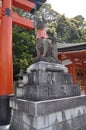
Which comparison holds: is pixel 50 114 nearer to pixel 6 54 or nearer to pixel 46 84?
pixel 46 84

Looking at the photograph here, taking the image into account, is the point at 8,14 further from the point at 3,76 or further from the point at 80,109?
the point at 80,109

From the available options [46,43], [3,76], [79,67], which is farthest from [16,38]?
[46,43]

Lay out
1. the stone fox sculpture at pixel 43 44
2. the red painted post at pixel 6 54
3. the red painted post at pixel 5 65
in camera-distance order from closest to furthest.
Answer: the stone fox sculpture at pixel 43 44 < the red painted post at pixel 5 65 < the red painted post at pixel 6 54

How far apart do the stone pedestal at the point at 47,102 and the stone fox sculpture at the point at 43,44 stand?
1.17ft

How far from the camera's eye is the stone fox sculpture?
4.14 meters

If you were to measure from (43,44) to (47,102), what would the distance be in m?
1.56

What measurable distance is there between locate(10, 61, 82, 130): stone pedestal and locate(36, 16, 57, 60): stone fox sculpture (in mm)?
358

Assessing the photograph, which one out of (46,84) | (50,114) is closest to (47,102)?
(50,114)

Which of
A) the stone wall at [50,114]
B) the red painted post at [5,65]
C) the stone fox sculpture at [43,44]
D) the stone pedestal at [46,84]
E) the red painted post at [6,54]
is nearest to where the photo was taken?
the stone wall at [50,114]

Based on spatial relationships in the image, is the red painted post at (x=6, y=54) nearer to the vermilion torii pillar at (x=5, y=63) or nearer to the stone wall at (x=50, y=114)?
the vermilion torii pillar at (x=5, y=63)

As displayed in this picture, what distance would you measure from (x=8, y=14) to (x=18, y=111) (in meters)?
3.93

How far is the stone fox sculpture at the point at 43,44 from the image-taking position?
414 cm

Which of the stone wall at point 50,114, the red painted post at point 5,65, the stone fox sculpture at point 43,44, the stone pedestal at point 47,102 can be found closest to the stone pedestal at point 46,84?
the stone pedestal at point 47,102

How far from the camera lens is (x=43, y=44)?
4.13 m
